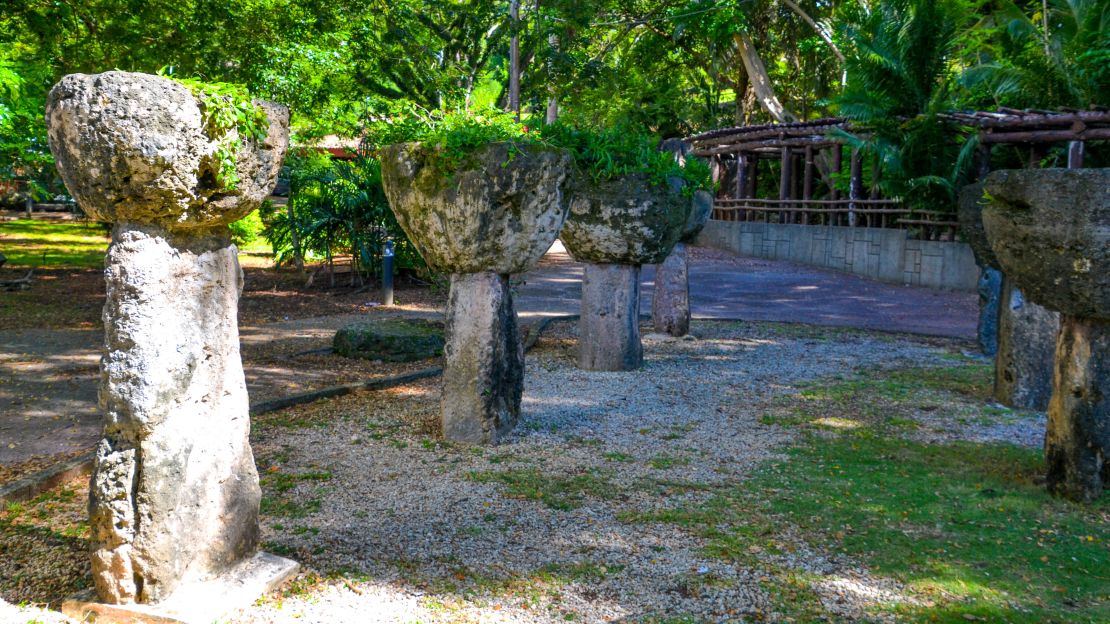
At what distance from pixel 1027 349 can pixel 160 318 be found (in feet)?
22.6

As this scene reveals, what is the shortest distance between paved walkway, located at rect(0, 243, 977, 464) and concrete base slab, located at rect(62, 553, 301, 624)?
9.24ft

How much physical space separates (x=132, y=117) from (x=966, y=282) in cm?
1605

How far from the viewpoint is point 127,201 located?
3447 mm

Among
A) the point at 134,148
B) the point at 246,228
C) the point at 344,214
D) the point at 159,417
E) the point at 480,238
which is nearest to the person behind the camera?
the point at 134,148

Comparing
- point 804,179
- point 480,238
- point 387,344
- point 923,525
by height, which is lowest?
point 923,525

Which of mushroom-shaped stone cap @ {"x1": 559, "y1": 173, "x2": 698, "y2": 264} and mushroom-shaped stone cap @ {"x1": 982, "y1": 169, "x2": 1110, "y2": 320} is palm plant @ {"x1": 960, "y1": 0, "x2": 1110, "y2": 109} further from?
mushroom-shaped stone cap @ {"x1": 982, "y1": 169, "x2": 1110, "y2": 320}

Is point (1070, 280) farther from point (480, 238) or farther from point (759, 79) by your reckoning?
point (759, 79)

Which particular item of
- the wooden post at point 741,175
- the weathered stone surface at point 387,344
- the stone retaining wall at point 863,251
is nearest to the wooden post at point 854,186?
the stone retaining wall at point 863,251

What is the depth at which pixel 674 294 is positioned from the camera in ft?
36.7

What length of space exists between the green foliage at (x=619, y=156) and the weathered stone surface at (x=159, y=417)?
392cm

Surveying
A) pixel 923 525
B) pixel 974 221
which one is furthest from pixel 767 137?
pixel 923 525

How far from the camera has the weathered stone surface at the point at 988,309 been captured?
396 inches

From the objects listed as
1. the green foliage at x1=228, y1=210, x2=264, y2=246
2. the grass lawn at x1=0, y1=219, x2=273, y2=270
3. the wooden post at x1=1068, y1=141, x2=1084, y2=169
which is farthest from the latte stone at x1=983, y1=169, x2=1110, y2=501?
the grass lawn at x1=0, y1=219, x2=273, y2=270

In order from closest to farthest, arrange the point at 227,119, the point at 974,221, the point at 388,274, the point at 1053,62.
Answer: the point at 227,119, the point at 974,221, the point at 388,274, the point at 1053,62
